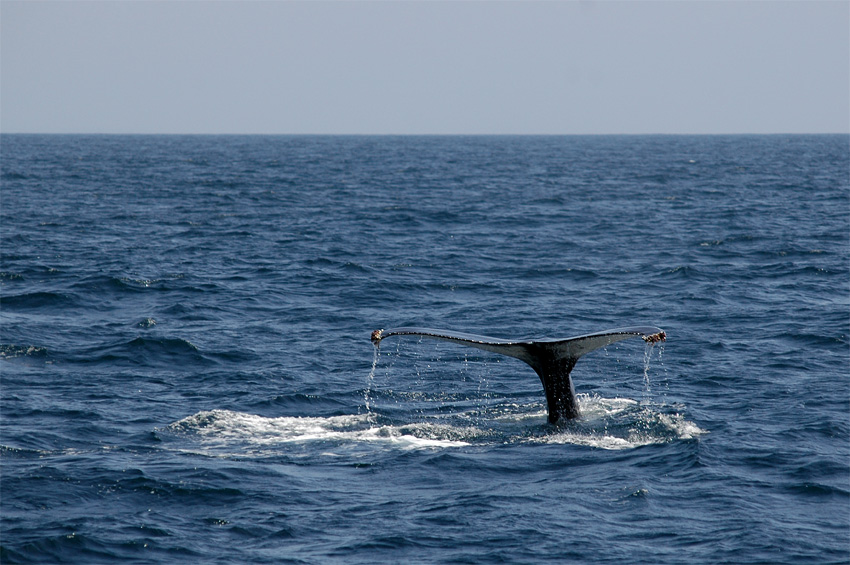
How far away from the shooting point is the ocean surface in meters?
11.0

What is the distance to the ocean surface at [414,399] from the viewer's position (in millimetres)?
11000

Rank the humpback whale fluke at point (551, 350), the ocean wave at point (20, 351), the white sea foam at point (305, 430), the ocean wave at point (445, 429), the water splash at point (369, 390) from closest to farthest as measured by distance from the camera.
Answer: the humpback whale fluke at point (551, 350), the ocean wave at point (445, 429), the white sea foam at point (305, 430), the water splash at point (369, 390), the ocean wave at point (20, 351)

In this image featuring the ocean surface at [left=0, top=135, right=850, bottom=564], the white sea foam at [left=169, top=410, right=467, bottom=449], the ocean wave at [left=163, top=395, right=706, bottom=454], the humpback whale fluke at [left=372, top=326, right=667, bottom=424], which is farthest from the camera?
the white sea foam at [left=169, top=410, right=467, bottom=449]

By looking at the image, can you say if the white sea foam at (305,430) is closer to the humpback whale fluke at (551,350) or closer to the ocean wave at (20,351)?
the humpback whale fluke at (551,350)

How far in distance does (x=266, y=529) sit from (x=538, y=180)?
6689 centimetres

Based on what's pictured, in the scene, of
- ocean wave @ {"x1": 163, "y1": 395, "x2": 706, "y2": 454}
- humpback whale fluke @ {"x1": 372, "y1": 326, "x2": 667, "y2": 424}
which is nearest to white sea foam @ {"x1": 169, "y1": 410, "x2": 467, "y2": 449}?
ocean wave @ {"x1": 163, "y1": 395, "x2": 706, "y2": 454}

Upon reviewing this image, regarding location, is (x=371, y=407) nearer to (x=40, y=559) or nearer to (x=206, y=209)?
(x=40, y=559)

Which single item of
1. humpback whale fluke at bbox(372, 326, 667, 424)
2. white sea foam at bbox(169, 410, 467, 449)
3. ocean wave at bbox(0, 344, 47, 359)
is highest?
humpback whale fluke at bbox(372, 326, 667, 424)

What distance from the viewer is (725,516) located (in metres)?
11.4

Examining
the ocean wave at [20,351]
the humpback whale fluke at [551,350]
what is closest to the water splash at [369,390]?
the humpback whale fluke at [551,350]

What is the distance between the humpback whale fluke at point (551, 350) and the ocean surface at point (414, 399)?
39cm

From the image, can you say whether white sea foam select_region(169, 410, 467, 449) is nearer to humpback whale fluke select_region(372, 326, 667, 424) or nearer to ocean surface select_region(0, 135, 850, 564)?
ocean surface select_region(0, 135, 850, 564)

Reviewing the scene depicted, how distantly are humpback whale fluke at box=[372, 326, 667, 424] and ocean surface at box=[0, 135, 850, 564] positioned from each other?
0.39 m

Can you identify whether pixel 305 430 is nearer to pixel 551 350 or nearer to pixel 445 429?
pixel 445 429
